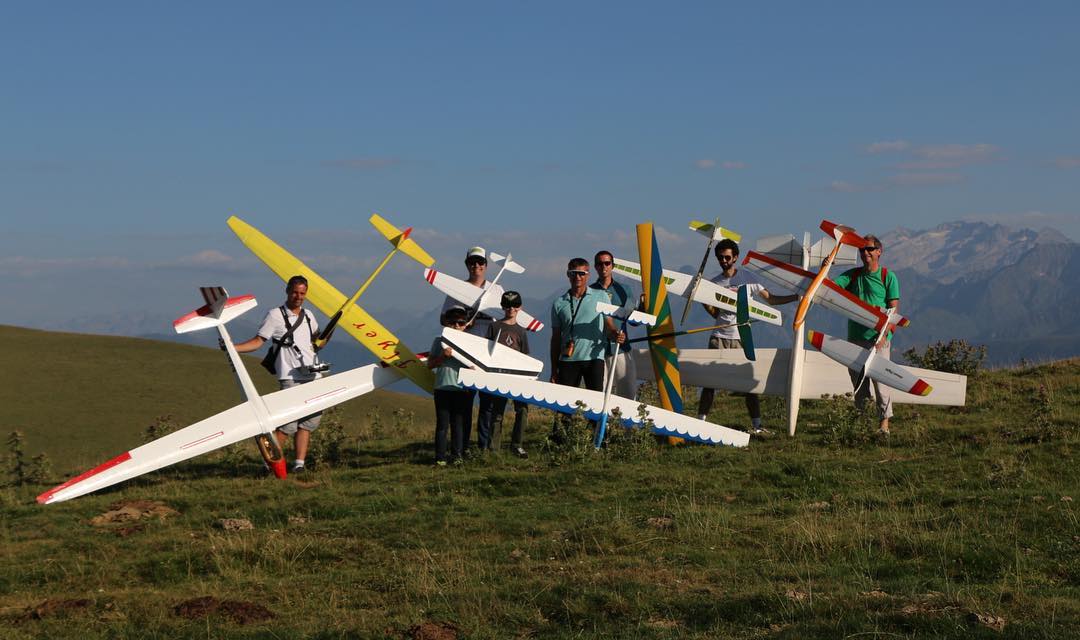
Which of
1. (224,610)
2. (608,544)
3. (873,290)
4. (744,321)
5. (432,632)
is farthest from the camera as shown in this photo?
(744,321)

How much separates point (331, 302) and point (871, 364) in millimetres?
7206

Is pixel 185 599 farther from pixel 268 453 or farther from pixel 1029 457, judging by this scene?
pixel 1029 457

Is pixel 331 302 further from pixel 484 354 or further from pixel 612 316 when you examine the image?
pixel 612 316

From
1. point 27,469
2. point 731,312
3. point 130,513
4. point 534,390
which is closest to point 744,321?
point 731,312

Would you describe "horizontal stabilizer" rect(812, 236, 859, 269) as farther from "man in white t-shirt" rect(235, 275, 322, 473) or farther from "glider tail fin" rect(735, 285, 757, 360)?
"man in white t-shirt" rect(235, 275, 322, 473)

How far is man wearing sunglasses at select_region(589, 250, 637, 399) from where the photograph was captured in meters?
12.0

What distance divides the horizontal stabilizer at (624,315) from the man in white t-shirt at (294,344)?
334 cm

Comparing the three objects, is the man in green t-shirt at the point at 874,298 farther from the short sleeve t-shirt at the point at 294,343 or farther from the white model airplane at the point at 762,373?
the short sleeve t-shirt at the point at 294,343

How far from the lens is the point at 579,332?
1203 cm

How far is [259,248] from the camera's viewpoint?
14.0 metres

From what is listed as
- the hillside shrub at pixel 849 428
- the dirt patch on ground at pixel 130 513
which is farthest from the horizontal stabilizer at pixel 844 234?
the dirt patch on ground at pixel 130 513

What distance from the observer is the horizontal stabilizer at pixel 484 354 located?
11484 millimetres

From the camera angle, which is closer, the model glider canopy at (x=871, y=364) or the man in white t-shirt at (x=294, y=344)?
the man in white t-shirt at (x=294, y=344)

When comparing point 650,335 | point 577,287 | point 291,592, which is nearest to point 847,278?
point 650,335
